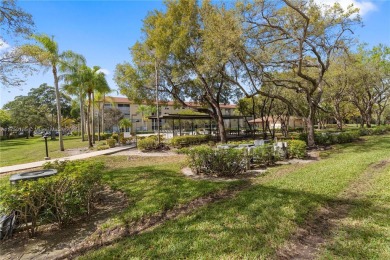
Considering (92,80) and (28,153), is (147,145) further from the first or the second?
(92,80)

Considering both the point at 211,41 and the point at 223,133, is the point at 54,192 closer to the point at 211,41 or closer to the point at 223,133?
the point at 211,41

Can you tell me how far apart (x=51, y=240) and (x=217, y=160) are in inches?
196

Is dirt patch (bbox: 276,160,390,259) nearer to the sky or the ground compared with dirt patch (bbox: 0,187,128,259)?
nearer to the sky

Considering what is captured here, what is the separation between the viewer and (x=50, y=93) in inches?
1994

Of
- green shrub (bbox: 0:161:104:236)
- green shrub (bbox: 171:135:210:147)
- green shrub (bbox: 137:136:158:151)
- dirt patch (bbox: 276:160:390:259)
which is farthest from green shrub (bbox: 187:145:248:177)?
green shrub (bbox: 171:135:210:147)

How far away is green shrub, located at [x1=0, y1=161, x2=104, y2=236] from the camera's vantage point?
3.48 m

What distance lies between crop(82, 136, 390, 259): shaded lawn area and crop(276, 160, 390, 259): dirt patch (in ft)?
0.30

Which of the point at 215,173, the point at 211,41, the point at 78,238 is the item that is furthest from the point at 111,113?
the point at 78,238

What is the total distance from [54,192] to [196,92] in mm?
16165

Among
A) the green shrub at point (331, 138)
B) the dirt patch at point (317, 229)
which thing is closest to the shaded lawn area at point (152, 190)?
the dirt patch at point (317, 229)

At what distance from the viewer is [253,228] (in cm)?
363

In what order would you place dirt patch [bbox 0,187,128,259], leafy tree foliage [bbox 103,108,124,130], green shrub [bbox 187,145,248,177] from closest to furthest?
dirt patch [bbox 0,187,128,259]
green shrub [bbox 187,145,248,177]
leafy tree foliage [bbox 103,108,124,130]

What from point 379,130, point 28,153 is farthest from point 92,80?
point 379,130

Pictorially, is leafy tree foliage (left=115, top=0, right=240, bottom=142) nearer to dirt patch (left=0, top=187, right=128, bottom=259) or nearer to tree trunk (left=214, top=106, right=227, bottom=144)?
tree trunk (left=214, top=106, right=227, bottom=144)
